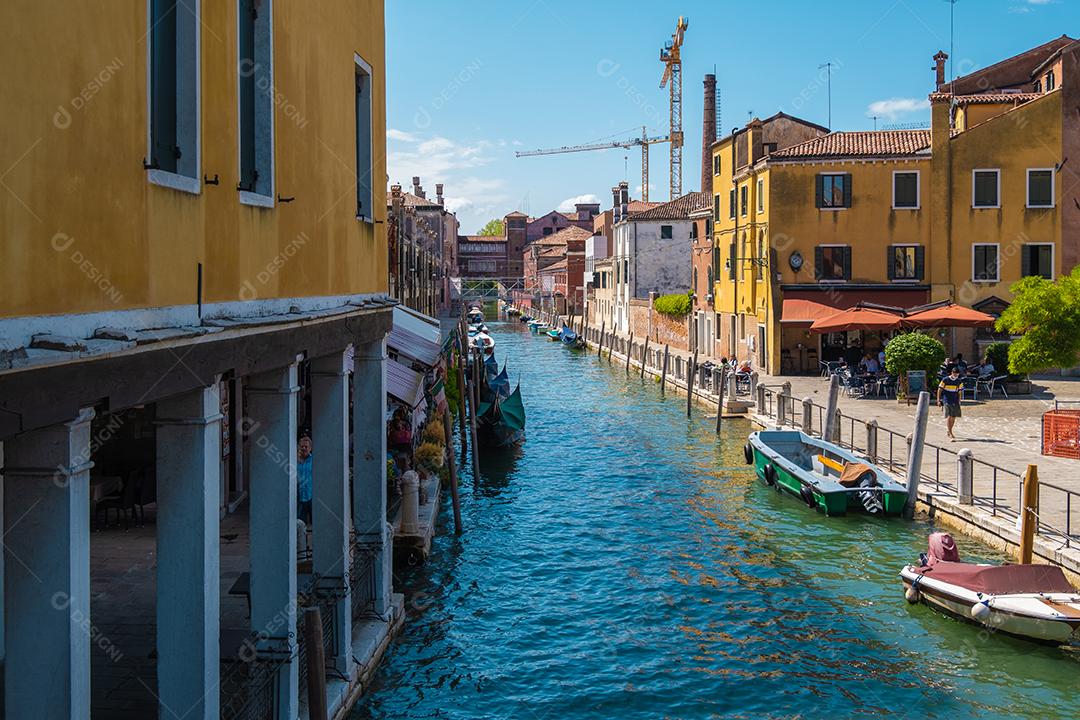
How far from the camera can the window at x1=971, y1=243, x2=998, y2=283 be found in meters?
32.4

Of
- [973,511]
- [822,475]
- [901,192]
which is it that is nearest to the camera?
[973,511]

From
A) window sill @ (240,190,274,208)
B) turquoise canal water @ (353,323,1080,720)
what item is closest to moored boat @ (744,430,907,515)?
turquoise canal water @ (353,323,1080,720)

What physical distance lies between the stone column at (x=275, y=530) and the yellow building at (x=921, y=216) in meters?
27.5

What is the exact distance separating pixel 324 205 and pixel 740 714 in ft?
19.9

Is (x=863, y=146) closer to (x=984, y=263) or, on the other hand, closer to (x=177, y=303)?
(x=984, y=263)

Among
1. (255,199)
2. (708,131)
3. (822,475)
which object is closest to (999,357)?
(822,475)

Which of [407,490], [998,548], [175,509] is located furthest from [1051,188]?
[175,509]

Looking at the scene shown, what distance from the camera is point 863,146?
33.2m

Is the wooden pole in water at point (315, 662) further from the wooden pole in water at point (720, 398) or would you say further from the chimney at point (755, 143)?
the chimney at point (755, 143)

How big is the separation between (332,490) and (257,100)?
10.8ft

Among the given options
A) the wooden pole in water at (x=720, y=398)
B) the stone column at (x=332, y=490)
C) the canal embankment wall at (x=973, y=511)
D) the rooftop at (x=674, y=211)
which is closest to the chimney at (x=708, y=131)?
Answer: the rooftop at (x=674, y=211)

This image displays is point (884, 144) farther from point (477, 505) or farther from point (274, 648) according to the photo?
point (274, 648)

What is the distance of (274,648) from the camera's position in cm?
677

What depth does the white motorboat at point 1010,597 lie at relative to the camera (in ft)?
34.9
